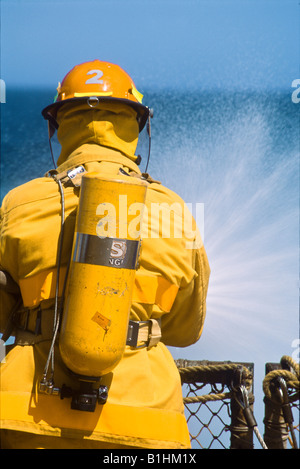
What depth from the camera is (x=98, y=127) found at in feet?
13.8

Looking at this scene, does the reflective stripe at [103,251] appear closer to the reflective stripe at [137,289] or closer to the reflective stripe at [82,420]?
the reflective stripe at [137,289]

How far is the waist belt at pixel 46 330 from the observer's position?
352 cm

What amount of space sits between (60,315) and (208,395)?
2.25 metres

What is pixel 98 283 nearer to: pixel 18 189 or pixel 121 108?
pixel 18 189

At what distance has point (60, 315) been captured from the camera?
3.45 metres

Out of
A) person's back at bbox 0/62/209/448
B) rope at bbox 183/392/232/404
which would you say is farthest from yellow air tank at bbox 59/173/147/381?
rope at bbox 183/392/232/404

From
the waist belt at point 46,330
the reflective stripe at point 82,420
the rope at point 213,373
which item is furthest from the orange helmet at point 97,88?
the rope at point 213,373

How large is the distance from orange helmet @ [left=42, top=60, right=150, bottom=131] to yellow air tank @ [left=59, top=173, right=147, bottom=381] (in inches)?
45.6

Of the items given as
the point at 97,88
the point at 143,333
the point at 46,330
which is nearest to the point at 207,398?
the point at 143,333

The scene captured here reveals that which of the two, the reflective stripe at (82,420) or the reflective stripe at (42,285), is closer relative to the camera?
the reflective stripe at (82,420)

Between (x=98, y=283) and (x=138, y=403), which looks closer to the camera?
(x=98, y=283)

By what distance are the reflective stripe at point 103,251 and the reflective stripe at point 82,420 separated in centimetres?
80

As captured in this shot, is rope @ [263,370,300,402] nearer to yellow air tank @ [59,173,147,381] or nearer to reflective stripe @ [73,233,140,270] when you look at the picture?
yellow air tank @ [59,173,147,381]

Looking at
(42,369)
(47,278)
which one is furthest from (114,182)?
(42,369)
